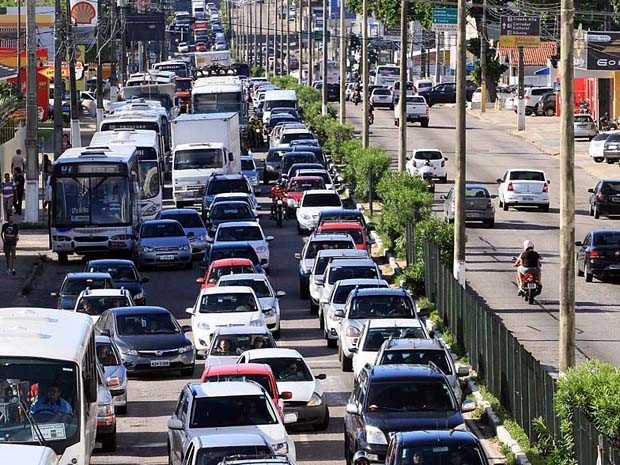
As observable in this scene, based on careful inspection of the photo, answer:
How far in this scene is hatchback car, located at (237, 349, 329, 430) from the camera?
26422 millimetres

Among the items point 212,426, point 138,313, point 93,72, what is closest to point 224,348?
point 138,313

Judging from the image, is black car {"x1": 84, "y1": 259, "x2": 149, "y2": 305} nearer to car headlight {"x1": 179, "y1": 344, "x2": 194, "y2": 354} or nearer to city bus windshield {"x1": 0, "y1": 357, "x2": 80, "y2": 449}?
car headlight {"x1": 179, "y1": 344, "x2": 194, "y2": 354}

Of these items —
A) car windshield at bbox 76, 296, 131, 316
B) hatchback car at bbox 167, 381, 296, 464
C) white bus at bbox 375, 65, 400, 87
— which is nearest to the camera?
hatchback car at bbox 167, 381, 296, 464

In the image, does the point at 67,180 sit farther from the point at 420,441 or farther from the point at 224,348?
the point at 420,441

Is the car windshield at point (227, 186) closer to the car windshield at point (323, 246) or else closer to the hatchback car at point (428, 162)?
the hatchback car at point (428, 162)

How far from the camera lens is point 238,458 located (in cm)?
1891

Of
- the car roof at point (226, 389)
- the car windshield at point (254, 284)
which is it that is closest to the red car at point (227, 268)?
the car windshield at point (254, 284)

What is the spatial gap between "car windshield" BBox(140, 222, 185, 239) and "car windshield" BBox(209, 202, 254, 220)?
12.6ft

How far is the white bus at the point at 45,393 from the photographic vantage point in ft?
64.0

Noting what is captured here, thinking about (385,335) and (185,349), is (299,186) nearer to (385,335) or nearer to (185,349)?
(185,349)

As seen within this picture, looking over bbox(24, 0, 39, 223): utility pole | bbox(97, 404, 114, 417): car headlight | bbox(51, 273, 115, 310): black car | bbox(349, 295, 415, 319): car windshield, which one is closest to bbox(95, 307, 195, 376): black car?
bbox(349, 295, 415, 319): car windshield

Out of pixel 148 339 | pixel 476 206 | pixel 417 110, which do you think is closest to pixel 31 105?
pixel 476 206

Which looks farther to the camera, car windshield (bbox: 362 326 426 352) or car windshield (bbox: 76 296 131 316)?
car windshield (bbox: 76 296 131 316)

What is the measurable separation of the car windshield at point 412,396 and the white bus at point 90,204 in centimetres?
2563
